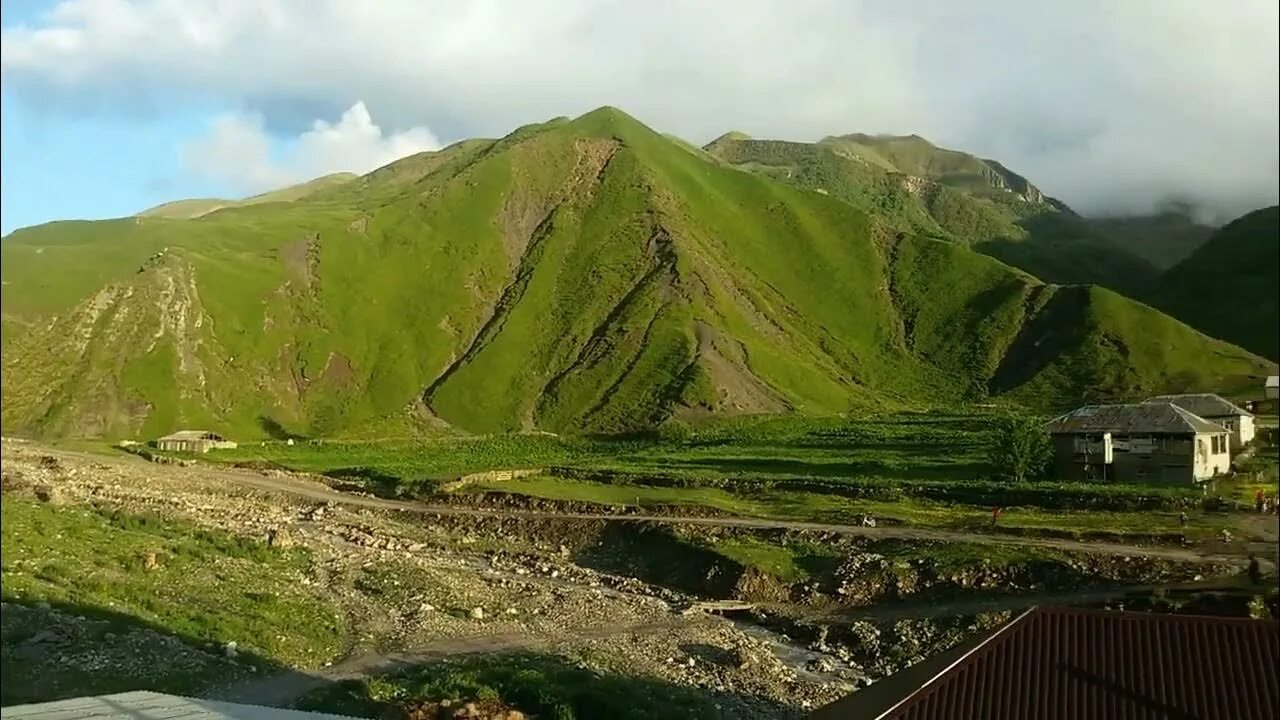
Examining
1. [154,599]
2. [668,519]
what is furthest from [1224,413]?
[154,599]

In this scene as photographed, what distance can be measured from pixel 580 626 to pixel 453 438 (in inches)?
2861

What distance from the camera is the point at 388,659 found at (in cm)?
2853

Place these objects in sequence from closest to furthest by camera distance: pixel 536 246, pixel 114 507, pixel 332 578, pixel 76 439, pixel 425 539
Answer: pixel 332 578, pixel 114 507, pixel 425 539, pixel 76 439, pixel 536 246

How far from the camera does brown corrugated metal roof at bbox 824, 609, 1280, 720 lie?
39.0 ft

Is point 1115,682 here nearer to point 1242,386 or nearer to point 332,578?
point 332,578

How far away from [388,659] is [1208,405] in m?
53.8

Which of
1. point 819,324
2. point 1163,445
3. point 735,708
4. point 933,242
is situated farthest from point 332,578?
point 933,242

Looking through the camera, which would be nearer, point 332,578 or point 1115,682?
point 1115,682

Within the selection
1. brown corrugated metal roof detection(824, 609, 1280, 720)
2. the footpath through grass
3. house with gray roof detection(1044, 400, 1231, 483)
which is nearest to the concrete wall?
house with gray roof detection(1044, 400, 1231, 483)

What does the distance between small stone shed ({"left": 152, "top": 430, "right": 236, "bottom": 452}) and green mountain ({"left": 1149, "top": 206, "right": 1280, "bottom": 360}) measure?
11228 cm

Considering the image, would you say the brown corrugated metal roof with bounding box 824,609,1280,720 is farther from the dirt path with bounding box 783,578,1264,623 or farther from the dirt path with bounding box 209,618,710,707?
the dirt path with bounding box 783,578,1264,623

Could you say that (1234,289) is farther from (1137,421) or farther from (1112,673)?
(1112,673)

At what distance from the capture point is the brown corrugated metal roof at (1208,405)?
196ft

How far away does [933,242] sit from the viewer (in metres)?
153
